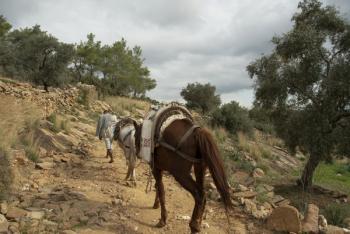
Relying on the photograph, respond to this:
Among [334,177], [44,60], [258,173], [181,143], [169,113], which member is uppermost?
[44,60]

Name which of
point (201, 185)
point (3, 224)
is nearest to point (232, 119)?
point (201, 185)

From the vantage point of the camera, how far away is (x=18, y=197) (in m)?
7.64

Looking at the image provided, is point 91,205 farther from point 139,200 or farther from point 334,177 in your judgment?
point 334,177

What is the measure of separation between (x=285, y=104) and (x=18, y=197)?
9.55 m

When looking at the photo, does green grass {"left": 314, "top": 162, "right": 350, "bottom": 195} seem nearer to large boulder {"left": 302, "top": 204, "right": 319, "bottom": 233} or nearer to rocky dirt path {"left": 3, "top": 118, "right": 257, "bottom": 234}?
large boulder {"left": 302, "top": 204, "right": 319, "bottom": 233}

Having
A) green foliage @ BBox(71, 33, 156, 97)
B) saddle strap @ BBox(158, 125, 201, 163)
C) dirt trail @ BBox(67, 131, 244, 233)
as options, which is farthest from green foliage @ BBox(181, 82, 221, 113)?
saddle strap @ BBox(158, 125, 201, 163)

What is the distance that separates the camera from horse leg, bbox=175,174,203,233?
6.26 m

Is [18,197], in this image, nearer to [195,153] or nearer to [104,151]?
[195,153]

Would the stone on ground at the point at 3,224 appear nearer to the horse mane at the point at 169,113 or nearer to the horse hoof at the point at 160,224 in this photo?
the horse hoof at the point at 160,224

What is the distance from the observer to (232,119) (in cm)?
2767

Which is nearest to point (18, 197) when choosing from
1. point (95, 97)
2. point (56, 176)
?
point (56, 176)

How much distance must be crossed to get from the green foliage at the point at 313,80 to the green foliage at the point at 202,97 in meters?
28.9

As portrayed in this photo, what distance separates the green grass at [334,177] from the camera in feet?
57.5

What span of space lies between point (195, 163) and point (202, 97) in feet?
122
